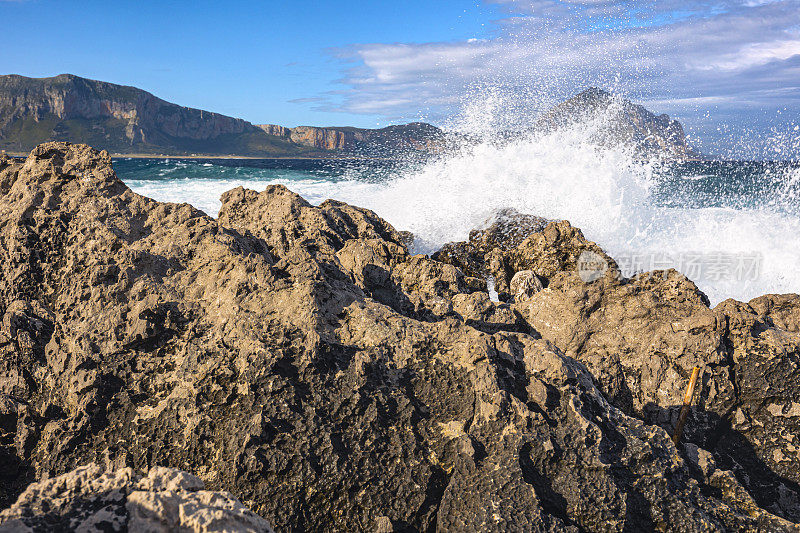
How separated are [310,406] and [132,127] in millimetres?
135382

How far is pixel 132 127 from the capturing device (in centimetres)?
11962

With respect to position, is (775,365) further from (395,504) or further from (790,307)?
(395,504)

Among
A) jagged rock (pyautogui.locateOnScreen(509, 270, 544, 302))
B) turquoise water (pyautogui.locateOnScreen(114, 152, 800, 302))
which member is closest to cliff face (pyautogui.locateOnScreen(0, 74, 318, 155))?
turquoise water (pyautogui.locateOnScreen(114, 152, 800, 302))

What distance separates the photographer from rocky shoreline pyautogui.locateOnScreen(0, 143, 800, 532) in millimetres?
1937

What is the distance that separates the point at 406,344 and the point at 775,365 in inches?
88.7

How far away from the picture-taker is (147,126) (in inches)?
5059

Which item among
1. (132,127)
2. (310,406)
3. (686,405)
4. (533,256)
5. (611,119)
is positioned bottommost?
(686,405)

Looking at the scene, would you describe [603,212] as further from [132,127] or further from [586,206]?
[132,127]

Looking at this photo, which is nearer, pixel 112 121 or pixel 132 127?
pixel 132 127

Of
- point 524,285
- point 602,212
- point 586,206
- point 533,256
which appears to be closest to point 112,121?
point 586,206

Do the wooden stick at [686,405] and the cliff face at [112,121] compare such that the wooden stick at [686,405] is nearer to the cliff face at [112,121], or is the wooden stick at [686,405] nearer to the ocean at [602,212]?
the ocean at [602,212]

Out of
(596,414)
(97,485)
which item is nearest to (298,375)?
(97,485)

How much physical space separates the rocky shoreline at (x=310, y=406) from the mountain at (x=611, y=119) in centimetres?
941

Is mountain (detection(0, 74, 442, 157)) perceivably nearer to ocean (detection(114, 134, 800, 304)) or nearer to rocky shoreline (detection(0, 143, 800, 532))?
ocean (detection(114, 134, 800, 304))
